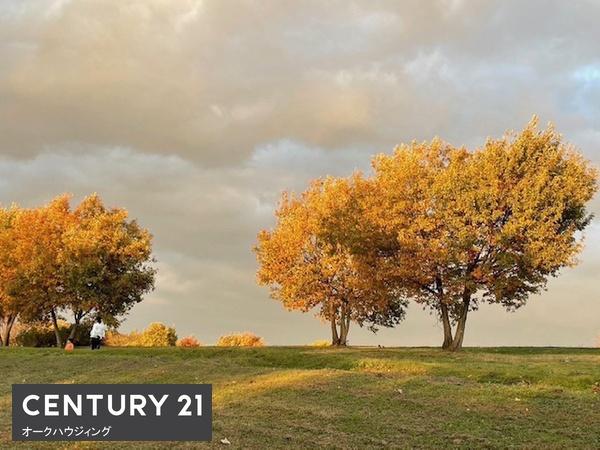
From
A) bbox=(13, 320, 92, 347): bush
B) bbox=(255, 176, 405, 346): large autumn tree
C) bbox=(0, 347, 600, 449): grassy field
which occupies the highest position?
bbox=(255, 176, 405, 346): large autumn tree

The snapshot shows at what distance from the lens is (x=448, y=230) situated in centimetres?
4569

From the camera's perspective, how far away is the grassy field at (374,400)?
634 inches

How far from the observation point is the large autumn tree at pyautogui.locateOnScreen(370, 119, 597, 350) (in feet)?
144

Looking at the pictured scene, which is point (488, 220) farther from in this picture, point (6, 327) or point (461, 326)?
point (6, 327)

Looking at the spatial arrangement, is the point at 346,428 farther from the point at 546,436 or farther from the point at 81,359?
the point at 81,359

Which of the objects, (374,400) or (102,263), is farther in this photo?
(102,263)

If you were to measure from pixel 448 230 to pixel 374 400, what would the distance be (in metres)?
26.2

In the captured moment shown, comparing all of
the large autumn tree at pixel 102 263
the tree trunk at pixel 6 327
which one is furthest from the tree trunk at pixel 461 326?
Result: the tree trunk at pixel 6 327

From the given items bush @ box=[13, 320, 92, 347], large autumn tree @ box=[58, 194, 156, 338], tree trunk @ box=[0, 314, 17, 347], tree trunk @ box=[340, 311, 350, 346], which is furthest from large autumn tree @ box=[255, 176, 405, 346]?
tree trunk @ box=[0, 314, 17, 347]

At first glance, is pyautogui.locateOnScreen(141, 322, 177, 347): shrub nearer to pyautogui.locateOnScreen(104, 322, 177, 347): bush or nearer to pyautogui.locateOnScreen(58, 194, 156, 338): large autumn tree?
→ pyautogui.locateOnScreen(104, 322, 177, 347): bush

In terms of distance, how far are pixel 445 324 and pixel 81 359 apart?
86.7ft

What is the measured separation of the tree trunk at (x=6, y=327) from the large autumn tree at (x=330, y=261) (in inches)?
1159

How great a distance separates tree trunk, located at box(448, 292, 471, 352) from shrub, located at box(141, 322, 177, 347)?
32.7 m

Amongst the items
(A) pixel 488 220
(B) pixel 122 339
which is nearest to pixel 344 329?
(A) pixel 488 220
